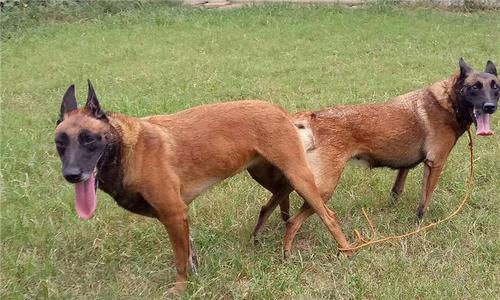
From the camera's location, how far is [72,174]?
3.51 metres

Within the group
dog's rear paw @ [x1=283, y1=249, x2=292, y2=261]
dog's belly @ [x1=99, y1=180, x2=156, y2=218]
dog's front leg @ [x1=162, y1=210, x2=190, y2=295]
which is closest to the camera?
dog's belly @ [x1=99, y1=180, x2=156, y2=218]

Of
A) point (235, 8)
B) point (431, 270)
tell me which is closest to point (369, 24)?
point (235, 8)

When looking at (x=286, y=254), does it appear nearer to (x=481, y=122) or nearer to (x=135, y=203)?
(x=135, y=203)

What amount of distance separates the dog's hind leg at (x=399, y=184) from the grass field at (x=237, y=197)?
0.10 metres

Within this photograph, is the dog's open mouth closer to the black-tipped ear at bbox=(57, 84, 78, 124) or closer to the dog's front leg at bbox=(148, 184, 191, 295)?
the dog's front leg at bbox=(148, 184, 191, 295)

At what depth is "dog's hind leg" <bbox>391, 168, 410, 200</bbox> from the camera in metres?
5.55

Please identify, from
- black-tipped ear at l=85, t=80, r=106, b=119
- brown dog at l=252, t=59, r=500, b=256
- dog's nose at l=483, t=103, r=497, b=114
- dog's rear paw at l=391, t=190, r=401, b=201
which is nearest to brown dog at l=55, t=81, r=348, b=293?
black-tipped ear at l=85, t=80, r=106, b=119

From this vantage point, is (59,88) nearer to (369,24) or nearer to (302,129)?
(302,129)

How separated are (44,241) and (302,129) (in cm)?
215

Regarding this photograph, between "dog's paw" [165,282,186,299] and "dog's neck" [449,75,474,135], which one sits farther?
"dog's neck" [449,75,474,135]

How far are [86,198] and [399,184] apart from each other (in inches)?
117

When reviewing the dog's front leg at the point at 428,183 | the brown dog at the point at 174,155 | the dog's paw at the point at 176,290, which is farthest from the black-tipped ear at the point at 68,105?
the dog's front leg at the point at 428,183

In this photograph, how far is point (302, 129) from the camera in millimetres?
4836

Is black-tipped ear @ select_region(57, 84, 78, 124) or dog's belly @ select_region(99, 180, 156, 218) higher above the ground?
black-tipped ear @ select_region(57, 84, 78, 124)
